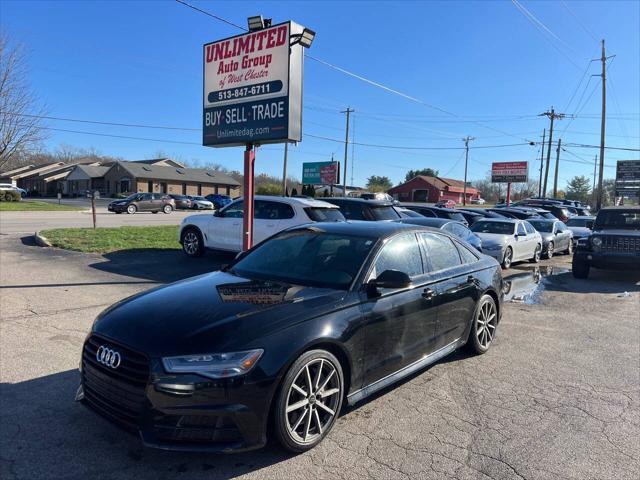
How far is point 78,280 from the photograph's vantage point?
8.97 meters

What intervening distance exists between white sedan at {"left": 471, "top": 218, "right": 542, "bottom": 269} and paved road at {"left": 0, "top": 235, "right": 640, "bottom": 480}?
264 inches

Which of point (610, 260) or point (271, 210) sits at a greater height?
point (271, 210)

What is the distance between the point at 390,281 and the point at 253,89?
6.62 m

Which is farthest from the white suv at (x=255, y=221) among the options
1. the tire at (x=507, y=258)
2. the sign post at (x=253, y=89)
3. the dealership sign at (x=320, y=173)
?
the dealership sign at (x=320, y=173)

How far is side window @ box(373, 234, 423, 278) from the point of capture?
4284 millimetres

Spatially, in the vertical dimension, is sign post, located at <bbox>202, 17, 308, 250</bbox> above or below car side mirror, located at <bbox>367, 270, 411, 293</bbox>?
above

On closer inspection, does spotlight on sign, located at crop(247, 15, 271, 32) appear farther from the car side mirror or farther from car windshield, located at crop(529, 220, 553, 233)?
car windshield, located at crop(529, 220, 553, 233)

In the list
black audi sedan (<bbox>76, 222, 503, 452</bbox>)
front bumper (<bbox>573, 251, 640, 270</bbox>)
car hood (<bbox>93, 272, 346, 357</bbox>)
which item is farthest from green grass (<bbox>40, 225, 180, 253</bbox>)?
front bumper (<bbox>573, 251, 640, 270</bbox>)

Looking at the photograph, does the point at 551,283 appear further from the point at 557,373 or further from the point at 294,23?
the point at 294,23

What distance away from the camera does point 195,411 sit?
289 cm

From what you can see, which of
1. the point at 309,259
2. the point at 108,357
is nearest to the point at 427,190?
the point at 309,259

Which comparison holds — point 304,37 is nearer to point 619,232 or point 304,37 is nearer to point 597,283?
point 619,232

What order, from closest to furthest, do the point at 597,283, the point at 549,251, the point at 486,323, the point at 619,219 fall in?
the point at 486,323 → the point at 597,283 → the point at 619,219 → the point at 549,251

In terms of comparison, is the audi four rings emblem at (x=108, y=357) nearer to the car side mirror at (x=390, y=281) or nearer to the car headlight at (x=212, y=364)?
the car headlight at (x=212, y=364)
